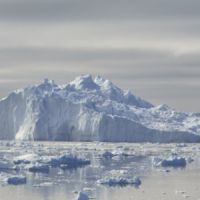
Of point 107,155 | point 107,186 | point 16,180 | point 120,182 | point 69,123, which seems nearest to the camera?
point 107,186

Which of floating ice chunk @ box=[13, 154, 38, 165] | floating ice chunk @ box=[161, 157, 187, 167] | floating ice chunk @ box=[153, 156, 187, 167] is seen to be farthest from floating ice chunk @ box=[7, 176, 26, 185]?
floating ice chunk @ box=[161, 157, 187, 167]

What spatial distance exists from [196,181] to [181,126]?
6161cm

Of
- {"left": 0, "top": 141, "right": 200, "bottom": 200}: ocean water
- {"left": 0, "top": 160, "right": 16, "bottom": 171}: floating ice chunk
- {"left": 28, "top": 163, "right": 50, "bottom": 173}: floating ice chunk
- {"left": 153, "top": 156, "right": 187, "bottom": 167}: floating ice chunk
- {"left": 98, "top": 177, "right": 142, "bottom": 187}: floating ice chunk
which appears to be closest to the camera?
{"left": 0, "top": 141, "right": 200, "bottom": 200}: ocean water

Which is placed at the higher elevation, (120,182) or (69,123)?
(69,123)

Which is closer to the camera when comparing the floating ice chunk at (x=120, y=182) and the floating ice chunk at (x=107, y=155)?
the floating ice chunk at (x=120, y=182)

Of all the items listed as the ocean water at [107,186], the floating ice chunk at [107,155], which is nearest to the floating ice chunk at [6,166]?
the ocean water at [107,186]

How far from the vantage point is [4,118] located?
95.8 metres

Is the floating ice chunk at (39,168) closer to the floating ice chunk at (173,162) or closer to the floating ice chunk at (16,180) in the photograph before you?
the floating ice chunk at (16,180)

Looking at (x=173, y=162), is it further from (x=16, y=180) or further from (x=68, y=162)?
(x=16, y=180)

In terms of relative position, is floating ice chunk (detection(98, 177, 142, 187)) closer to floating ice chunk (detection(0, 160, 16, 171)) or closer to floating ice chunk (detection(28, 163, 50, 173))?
floating ice chunk (detection(28, 163, 50, 173))

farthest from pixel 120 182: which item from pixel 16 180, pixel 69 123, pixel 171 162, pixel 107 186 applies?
pixel 69 123

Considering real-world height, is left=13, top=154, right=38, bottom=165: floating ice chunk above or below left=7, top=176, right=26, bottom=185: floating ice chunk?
above

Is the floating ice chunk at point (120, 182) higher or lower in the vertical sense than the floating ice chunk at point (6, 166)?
lower

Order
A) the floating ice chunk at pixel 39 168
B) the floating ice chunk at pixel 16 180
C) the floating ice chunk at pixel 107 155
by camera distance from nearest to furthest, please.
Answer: the floating ice chunk at pixel 16 180, the floating ice chunk at pixel 39 168, the floating ice chunk at pixel 107 155
